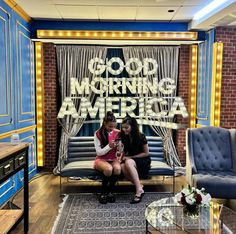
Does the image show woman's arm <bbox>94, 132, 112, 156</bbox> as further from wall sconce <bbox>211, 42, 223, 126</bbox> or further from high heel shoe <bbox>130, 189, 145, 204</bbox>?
wall sconce <bbox>211, 42, 223, 126</bbox>

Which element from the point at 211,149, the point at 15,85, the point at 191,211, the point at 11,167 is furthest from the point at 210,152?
the point at 15,85

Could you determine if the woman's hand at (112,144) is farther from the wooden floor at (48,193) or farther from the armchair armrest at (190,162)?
the armchair armrest at (190,162)

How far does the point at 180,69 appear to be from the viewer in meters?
5.43

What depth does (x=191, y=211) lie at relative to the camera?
2.48 metres

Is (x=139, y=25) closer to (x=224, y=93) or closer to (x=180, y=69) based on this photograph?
(x=180, y=69)

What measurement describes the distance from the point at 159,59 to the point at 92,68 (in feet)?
4.10

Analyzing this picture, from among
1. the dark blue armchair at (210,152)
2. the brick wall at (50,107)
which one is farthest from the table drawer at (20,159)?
the brick wall at (50,107)

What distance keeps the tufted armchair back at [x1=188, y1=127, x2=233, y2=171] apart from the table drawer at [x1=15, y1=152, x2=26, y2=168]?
223 centimetres

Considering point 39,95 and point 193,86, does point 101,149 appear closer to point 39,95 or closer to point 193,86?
point 39,95

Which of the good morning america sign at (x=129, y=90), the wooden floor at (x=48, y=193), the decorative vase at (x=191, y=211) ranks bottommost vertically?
the wooden floor at (x=48, y=193)

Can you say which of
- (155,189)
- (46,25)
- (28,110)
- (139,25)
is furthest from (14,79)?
(155,189)

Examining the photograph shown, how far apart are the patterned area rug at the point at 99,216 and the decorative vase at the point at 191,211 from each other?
1.94 feet

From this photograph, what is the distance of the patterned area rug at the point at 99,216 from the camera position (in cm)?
293

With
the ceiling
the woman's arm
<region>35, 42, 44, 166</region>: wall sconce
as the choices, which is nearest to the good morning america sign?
<region>35, 42, 44, 166</region>: wall sconce
